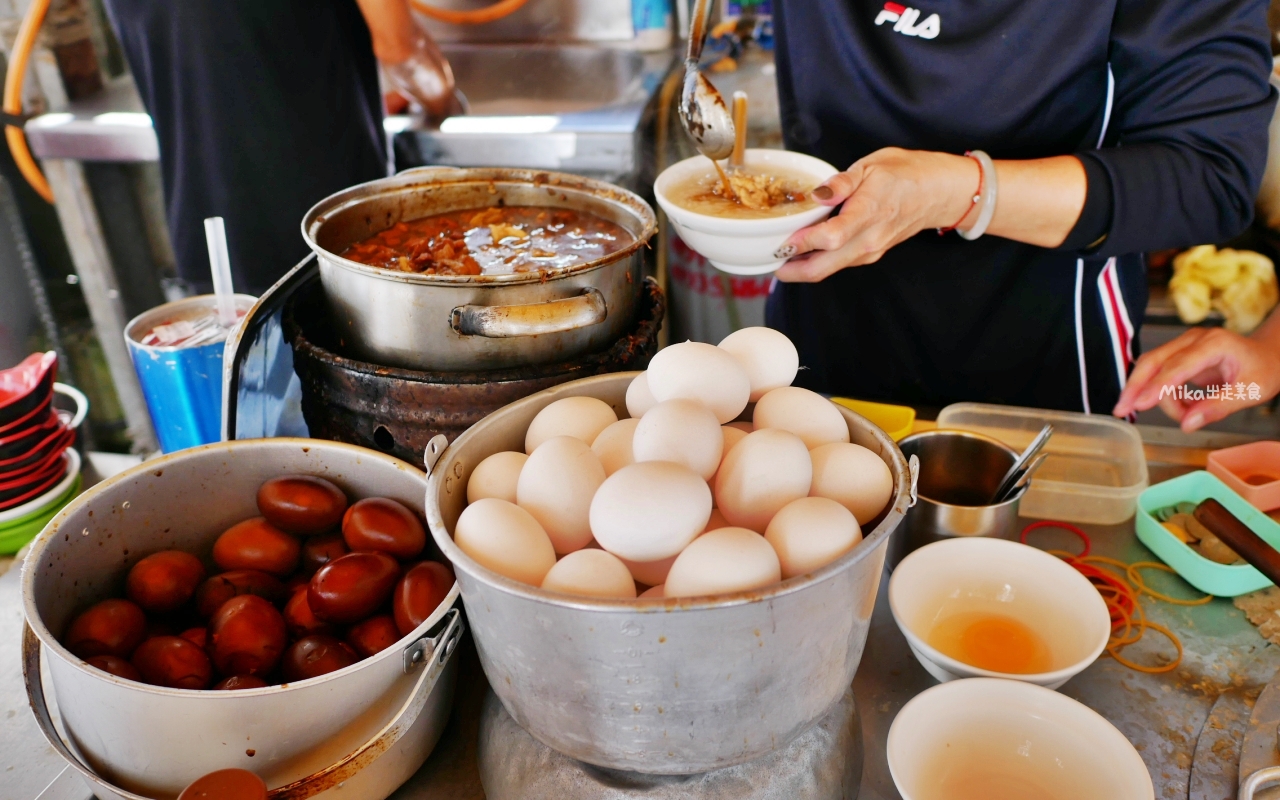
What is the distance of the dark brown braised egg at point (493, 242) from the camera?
1.23m

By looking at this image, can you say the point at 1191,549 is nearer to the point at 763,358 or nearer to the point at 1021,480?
the point at 1021,480

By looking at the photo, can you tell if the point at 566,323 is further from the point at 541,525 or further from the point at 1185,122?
the point at 1185,122

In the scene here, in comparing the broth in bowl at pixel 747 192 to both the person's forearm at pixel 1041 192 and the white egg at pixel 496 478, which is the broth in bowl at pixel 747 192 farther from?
the white egg at pixel 496 478

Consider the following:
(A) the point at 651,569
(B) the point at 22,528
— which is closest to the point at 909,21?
(A) the point at 651,569

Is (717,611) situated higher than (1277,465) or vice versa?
(717,611)

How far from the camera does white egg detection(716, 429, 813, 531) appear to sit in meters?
0.83

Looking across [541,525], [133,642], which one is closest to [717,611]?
[541,525]

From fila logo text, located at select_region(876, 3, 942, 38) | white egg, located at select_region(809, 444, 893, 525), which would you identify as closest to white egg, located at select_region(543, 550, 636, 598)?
white egg, located at select_region(809, 444, 893, 525)

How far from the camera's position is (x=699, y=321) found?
343cm

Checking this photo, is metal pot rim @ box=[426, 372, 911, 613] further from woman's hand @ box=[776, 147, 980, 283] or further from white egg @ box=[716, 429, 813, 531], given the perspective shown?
woman's hand @ box=[776, 147, 980, 283]

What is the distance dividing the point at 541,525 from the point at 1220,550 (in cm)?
100

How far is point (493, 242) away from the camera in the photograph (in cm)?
132

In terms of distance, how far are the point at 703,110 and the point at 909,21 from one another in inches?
18.7

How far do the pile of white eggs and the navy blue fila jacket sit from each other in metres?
0.88
